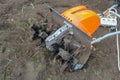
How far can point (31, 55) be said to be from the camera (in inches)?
132

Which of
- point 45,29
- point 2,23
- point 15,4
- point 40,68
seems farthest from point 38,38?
point 15,4

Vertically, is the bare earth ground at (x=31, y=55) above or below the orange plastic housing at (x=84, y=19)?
below

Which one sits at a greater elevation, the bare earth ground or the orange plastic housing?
the orange plastic housing

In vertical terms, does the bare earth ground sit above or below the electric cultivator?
below

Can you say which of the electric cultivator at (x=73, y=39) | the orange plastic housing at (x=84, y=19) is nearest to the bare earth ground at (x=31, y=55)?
the electric cultivator at (x=73, y=39)

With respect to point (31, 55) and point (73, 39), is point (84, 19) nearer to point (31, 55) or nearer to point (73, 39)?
Result: point (73, 39)

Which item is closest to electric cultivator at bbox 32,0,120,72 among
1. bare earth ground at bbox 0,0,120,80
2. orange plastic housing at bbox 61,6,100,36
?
orange plastic housing at bbox 61,6,100,36

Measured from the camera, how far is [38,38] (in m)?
3.46

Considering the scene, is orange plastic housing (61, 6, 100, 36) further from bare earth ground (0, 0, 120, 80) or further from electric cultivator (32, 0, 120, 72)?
bare earth ground (0, 0, 120, 80)

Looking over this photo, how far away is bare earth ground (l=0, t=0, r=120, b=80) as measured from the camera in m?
3.20

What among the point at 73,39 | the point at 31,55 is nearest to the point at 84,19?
the point at 73,39

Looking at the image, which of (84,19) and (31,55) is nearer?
(84,19)

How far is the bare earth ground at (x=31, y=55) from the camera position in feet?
10.5

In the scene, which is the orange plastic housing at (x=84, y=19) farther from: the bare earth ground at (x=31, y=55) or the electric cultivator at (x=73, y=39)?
the bare earth ground at (x=31, y=55)
